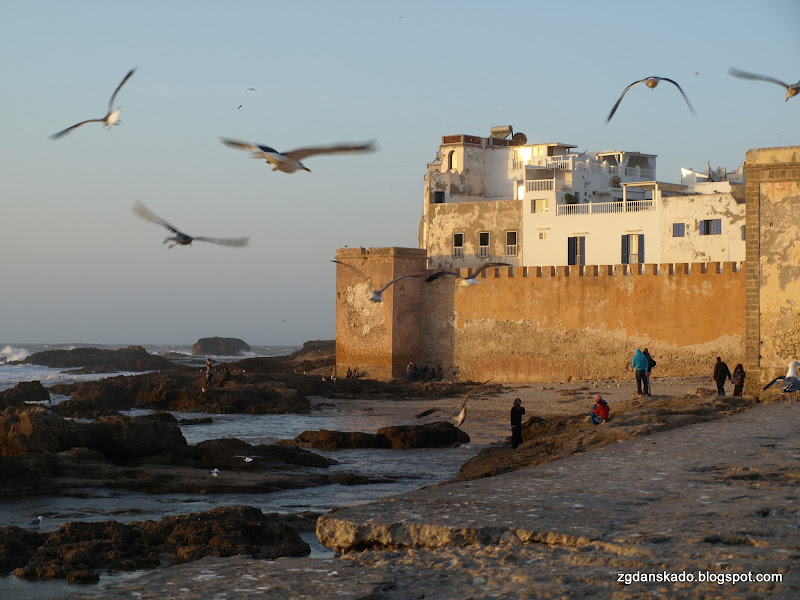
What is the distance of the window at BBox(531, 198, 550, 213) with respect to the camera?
3459 centimetres

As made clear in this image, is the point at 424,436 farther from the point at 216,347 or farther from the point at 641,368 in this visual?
the point at 216,347

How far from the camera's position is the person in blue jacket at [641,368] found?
18.3 m

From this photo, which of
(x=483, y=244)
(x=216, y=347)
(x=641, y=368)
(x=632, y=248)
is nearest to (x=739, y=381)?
(x=641, y=368)

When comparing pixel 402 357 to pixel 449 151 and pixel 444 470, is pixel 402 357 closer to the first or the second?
pixel 449 151

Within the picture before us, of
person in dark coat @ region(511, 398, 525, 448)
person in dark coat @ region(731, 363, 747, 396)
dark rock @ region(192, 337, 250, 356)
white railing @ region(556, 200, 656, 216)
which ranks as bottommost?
dark rock @ region(192, 337, 250, 356)

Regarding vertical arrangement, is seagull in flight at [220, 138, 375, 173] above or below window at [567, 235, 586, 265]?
below

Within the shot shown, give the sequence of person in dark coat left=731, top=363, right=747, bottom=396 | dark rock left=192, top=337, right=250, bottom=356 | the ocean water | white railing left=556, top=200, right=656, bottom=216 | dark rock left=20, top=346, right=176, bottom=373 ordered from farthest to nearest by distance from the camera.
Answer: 1. dark rock left=192, top=337, right=250, bottom=356
2. dark rock left=20, top=346, right=176, bottom=373
3. white railing left=556, top=200, right=656, bottom=216
4. person in dark coat left=731, top=363, right=747, bottom=396
5. the ocean water

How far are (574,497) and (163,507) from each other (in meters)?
4.99

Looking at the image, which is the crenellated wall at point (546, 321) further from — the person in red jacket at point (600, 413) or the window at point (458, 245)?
the person in red jacket at point (600, 413)

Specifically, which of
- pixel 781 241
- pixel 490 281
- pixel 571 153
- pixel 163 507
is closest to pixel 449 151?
pixel 571 153

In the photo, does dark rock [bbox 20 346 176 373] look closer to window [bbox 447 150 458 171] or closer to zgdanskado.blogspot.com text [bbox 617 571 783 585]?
window [bbox 447 150 458 171]

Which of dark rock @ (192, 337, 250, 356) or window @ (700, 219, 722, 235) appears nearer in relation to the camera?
window @ (700, 219, 722, 235)

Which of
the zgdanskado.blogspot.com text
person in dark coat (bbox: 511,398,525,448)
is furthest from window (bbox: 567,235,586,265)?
the zgdanskado.blogspot.com text

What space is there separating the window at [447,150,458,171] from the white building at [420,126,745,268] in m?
0.04
